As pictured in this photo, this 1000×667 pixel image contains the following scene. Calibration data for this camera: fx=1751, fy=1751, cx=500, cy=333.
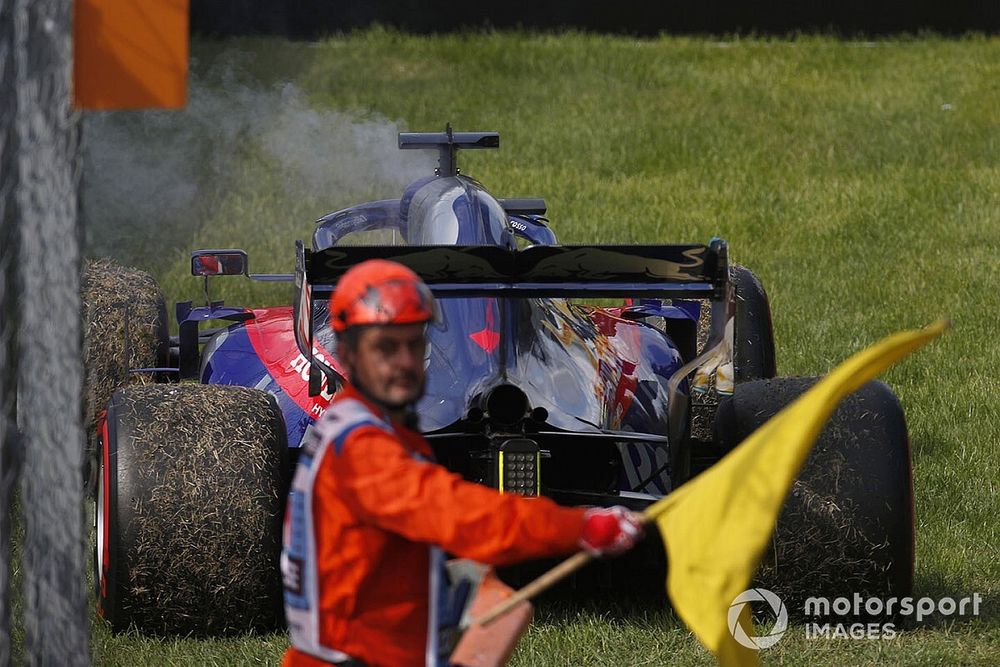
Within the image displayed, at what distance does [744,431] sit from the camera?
6641 millimetres

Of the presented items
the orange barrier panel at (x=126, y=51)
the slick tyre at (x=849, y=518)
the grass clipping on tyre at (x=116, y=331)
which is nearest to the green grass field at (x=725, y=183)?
the slick tyre at (x=849, y=518)

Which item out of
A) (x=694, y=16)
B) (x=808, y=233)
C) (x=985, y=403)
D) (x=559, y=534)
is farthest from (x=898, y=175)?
(x=559, y=534)

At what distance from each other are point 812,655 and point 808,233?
10.2 metres

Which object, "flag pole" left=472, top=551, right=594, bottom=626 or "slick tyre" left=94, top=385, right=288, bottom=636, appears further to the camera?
"slick tyre" left=94, top=385, right=288, bottom=636

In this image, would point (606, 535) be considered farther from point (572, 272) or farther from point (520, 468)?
point (572, 272)

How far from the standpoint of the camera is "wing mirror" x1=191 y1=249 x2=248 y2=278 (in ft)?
27.5

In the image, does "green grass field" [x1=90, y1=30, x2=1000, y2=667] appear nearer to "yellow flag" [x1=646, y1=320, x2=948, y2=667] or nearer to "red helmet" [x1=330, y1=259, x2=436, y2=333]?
"yellow flag" [x1=646, y1=320, x2=948, y2=667]

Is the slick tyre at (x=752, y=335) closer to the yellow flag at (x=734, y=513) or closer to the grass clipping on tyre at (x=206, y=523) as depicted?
the grass clipping on tyre at (x=206, y=523)

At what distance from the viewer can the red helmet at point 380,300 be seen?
384 cm

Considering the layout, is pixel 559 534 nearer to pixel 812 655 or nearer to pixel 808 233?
pixel 812 655

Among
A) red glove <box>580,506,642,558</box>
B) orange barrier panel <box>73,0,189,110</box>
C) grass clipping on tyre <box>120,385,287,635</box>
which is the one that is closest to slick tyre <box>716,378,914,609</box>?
grass clipping on tyre <box>120,385,287,635</box>

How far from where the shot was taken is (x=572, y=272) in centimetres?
630

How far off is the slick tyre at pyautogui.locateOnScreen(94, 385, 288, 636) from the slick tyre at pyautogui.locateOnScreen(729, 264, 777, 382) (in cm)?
315

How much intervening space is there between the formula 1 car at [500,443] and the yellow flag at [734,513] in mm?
2072
